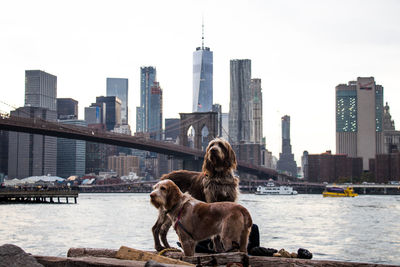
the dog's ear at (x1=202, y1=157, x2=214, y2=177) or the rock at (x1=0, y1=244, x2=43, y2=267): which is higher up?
the dog's ear at (x1=202, y1=157, x2=214, y2=177)

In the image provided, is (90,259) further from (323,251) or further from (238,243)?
(323,251)

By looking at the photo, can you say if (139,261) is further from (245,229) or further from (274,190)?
(274,190)

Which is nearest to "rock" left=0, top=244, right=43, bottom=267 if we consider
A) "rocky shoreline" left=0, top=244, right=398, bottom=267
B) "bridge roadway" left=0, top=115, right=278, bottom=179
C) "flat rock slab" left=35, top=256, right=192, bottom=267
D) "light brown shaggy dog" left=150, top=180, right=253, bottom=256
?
"rocky shoreline" left=0, top=244, right=398, bottom=267

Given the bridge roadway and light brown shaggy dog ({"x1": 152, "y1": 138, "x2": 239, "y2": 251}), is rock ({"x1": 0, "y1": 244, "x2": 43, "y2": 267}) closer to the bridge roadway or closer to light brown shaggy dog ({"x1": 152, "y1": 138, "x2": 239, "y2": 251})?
light brown shaggy dog ({"x1": 152, "y1": 138, "x2": 239, "y2": 251})

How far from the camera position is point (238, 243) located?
5.21 m

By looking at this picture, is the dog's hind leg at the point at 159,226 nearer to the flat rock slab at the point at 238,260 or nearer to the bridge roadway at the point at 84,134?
the flat rock slab at the point at 238,260

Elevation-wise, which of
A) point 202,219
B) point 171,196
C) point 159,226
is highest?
point 171,196

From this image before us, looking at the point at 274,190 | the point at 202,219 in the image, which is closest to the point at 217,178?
the point at 202,219

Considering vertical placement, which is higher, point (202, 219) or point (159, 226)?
point (202, 219)

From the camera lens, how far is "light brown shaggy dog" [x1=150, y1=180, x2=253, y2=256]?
5.20 m

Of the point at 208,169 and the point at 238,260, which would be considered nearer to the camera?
the point at 238,260

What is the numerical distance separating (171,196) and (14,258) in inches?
62.1

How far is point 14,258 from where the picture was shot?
16.6 feet

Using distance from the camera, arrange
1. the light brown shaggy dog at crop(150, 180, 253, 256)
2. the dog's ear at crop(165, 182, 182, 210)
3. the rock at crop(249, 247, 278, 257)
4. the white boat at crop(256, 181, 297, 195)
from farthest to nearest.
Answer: the white boat at crop(256, 181, 297, 195), the rock at crop(249, 247, 278, 257), the dog's ear at crop(165, 182, 182, 210), the light brown shaggy dog at crop(150, 180, 253, 256)
